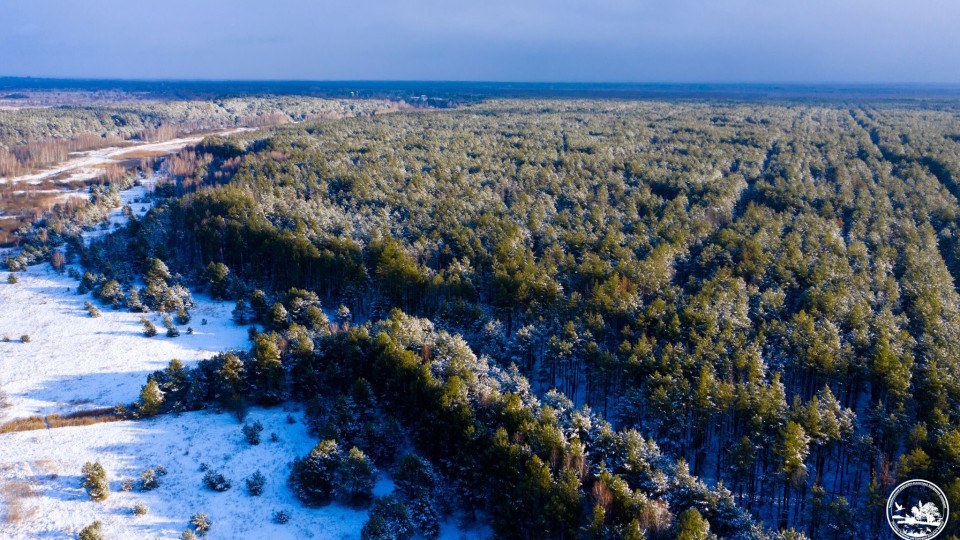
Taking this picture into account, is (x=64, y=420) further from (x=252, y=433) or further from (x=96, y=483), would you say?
(x=252, y=433)

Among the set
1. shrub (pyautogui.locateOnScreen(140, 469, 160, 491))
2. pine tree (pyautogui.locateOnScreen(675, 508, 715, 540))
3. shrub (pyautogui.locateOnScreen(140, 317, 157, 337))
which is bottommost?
shrub (pyautogui.locateOnScreen(140, 469, 160, 491))

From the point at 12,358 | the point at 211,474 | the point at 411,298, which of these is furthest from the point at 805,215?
the point at 12,358

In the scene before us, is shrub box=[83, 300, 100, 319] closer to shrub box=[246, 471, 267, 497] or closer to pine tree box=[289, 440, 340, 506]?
shrub box=[246, 471, 267, 497]

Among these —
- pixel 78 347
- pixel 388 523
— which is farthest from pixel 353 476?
pixel 78 347

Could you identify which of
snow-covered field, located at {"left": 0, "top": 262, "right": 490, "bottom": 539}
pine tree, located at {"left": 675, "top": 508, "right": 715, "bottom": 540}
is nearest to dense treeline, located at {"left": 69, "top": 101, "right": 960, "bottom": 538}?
pine tree, located at {"left": 675, "top": 508, "right": 715, "bottom": 540}

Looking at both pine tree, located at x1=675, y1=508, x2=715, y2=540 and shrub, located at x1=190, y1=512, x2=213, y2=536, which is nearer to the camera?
pine tree, located at x1=675, y1=508, x2=715, y2=540

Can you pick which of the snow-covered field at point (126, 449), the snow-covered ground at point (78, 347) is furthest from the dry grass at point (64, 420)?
the snow-covered ground at point (78, 347)

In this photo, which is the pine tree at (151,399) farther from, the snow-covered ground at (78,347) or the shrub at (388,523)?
the shrub at (388,523)
